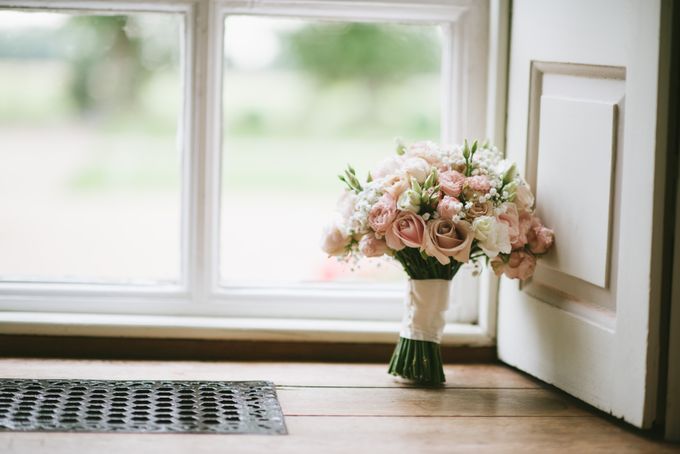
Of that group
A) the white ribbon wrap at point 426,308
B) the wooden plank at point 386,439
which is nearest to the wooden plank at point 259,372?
the white ribbon wrap at point 426,308

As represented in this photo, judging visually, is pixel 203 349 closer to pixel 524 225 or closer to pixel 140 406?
pixel 140 406

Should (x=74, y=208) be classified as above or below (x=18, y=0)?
below

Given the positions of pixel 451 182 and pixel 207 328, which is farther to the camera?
pixel 207 328

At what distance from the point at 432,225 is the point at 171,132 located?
0.99 meters

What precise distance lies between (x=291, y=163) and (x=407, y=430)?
5325mm

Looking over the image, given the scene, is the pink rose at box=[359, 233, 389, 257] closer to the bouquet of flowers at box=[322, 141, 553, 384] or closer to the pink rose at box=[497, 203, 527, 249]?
the bouquet of flowers at box=[322, 141, 553, 384]

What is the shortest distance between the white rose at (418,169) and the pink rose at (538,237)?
9.2 inches

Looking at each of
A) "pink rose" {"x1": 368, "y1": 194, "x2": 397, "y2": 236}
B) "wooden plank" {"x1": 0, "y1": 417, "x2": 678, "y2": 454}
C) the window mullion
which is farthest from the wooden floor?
"pink rose" {"x1": 368, "y1": 194, "x2": 397, "y2": 236}

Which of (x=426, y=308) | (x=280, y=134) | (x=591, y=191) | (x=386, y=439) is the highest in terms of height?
(x=280, y=134)

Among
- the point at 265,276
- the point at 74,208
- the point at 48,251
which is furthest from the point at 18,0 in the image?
the point at 74,208

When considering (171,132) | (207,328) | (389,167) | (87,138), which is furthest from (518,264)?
(87,138)

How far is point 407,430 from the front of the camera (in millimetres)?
1511

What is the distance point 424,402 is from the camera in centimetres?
167

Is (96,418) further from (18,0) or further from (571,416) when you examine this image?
(18,0)
